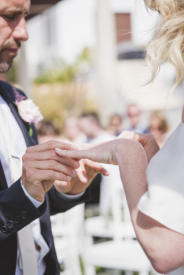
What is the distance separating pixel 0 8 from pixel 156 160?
43.0 inches

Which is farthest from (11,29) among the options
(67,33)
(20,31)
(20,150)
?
(67,33)

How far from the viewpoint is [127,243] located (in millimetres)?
4730

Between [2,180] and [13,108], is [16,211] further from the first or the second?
[13,108]

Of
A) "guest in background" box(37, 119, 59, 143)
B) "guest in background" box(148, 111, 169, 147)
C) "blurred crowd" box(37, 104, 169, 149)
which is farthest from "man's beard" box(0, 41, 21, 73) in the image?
"guest in background" box(148, 111, 169, 147)

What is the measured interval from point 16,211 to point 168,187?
2.35ft

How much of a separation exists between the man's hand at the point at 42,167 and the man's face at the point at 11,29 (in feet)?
1.91

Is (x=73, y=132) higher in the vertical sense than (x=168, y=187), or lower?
lower

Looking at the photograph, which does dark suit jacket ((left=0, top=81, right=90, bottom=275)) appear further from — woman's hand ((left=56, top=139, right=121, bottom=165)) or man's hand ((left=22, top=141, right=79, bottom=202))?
woman's hand ((left=56, top=139, right=121, bottom=165))

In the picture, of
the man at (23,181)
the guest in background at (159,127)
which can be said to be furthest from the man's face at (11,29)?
the guest in background at (159,127)

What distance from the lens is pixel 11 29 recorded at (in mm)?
2270

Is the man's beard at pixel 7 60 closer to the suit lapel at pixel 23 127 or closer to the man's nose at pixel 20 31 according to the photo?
the man's nose at pixel 20 31

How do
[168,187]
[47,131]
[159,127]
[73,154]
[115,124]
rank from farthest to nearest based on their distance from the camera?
1. [115,124]
2. [159,127]
3. [47,131]
4. [73,154]
5. [168,187]

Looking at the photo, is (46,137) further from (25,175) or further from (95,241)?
(25,175)

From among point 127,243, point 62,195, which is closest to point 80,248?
point 127,243
